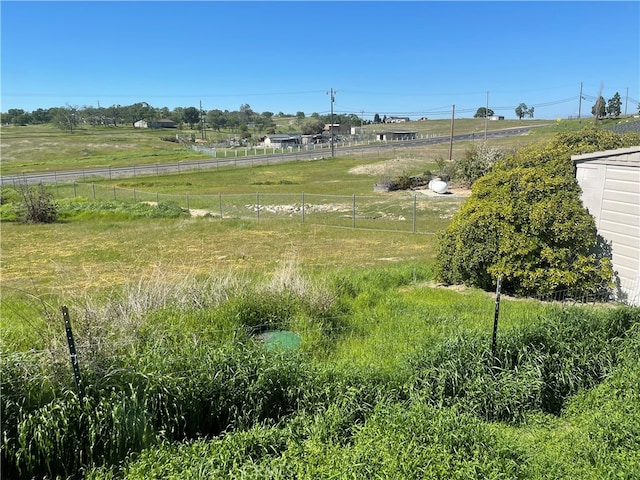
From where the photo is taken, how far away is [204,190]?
32844 mm

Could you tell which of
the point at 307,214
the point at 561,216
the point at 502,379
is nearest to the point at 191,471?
the point at 502,379

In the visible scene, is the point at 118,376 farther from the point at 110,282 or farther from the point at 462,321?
the point at 110,282

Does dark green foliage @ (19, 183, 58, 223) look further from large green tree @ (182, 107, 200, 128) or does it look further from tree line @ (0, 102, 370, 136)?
large green tree @ (182, 107, 200, 128)

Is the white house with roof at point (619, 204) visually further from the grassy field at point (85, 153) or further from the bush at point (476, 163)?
the grassy field at point (85, 153)

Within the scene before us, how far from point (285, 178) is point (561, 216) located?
108 feet

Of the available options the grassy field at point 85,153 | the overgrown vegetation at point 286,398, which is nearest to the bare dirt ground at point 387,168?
the grassy field at point 85,153

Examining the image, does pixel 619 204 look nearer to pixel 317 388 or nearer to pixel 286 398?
pixel 317 388

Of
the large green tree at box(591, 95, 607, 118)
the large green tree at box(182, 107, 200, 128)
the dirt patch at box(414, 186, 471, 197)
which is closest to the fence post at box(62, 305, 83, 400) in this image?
the dirt patch at box(414, 186, 471, 197)

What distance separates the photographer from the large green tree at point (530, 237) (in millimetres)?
7930

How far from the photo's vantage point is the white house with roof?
7.62 m

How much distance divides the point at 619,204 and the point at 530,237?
1.54 metres

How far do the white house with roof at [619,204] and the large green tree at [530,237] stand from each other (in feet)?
0.66

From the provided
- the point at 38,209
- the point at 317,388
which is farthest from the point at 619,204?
the point at 38,209

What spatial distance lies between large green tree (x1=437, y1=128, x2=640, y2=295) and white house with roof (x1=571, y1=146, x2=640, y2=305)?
0.66 feet
